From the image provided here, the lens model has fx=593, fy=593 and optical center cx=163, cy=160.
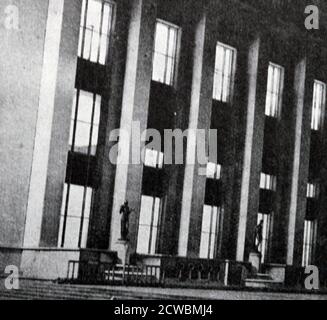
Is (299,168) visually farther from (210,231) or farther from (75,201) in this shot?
(75,201)

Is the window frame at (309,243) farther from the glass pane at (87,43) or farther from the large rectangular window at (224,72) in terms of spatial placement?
the glass pane at (87,43)

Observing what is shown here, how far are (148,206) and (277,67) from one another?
463 inches

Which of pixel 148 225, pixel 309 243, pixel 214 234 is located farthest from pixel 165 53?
pixel 309 243

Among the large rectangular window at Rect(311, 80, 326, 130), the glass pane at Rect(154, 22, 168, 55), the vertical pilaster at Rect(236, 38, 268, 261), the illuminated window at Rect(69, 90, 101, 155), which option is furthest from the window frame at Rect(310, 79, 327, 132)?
the illuminated window at Rect(69, 90, 101, 155)

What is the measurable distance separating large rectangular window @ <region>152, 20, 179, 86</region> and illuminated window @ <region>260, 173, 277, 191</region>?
7688 mm

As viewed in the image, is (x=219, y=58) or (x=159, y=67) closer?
(x=159, y=67)

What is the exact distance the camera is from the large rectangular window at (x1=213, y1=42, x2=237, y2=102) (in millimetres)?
28938

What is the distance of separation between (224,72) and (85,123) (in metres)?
8.91

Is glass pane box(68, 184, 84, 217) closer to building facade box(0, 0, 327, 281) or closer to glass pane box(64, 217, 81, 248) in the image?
building facade box(0, 0, 327, 281)

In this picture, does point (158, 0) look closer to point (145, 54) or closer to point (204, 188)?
point (145, 54)

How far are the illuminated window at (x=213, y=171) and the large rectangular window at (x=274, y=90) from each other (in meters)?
4.99

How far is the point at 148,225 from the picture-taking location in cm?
2539

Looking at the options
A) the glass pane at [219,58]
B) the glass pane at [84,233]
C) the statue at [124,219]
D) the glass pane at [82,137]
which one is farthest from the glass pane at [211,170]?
the glass pane at [84,233]
